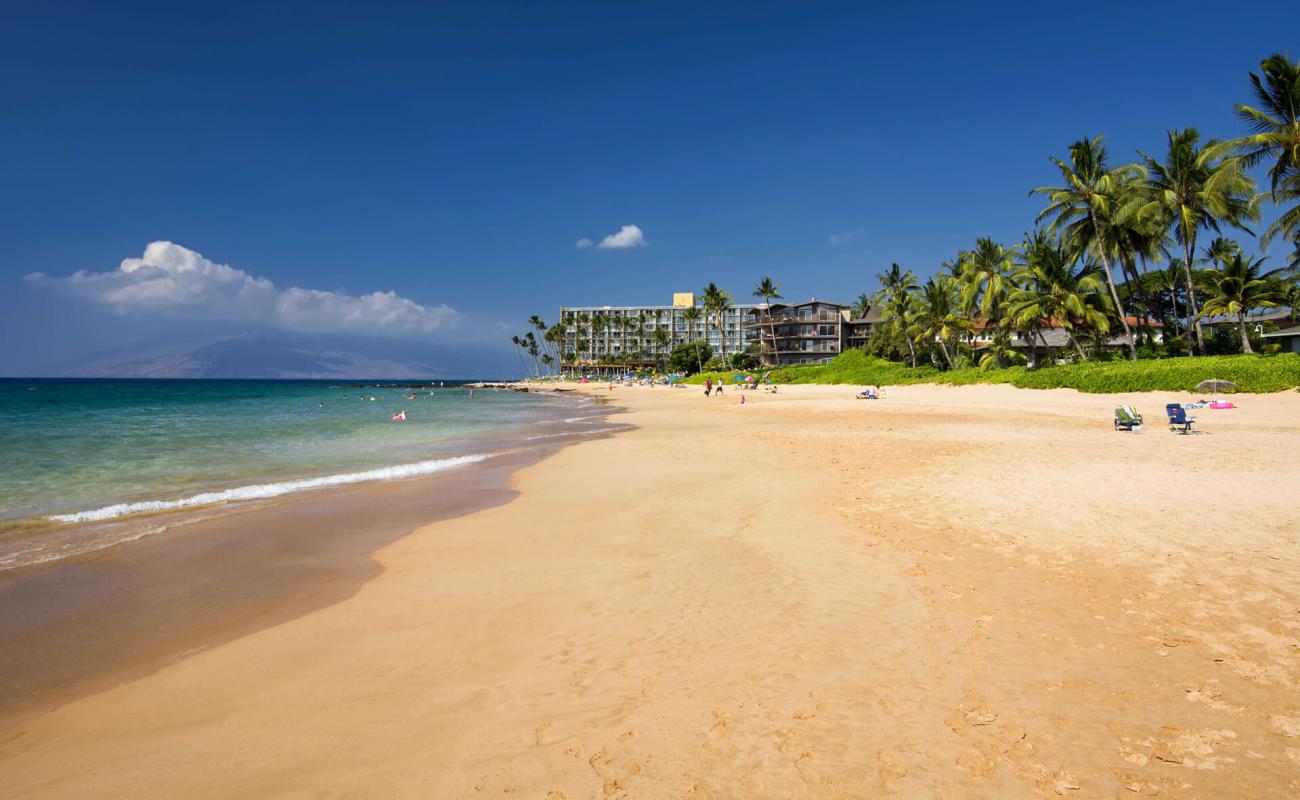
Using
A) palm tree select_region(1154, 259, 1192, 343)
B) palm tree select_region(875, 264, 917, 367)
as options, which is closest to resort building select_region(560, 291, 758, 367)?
palm tree select_region(875, 264, 917, 367)

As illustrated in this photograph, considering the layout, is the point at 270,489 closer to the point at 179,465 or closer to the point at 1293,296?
the point at 179,465

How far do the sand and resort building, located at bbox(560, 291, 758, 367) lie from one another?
147092 millimetres

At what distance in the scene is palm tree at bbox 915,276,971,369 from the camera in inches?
2061

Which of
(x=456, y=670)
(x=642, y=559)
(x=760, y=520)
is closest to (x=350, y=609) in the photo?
(x=456, y=670)

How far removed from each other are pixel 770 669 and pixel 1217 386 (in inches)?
1253

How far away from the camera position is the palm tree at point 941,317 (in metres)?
52.3

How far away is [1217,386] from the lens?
2597 centimetres

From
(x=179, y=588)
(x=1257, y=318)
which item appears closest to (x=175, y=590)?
(x=179, y=588)

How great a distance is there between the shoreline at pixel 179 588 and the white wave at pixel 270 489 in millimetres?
1408

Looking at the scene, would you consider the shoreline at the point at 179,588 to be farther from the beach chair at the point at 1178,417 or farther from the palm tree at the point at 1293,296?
the palm tree at the point at 1293,296

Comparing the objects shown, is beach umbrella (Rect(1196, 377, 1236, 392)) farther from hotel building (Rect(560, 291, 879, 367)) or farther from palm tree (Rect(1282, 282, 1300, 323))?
hotel building (Rect(560, 291, 879, 367))

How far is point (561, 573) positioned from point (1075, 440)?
50.0ft

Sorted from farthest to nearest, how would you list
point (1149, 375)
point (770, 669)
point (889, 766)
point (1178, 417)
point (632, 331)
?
point (632, 331) → point (1149, 375) → point (1178, 417) → point (770, 669) → point (889, 766)

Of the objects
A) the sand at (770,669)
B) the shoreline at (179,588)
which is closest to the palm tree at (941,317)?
the sand at (770,669)
